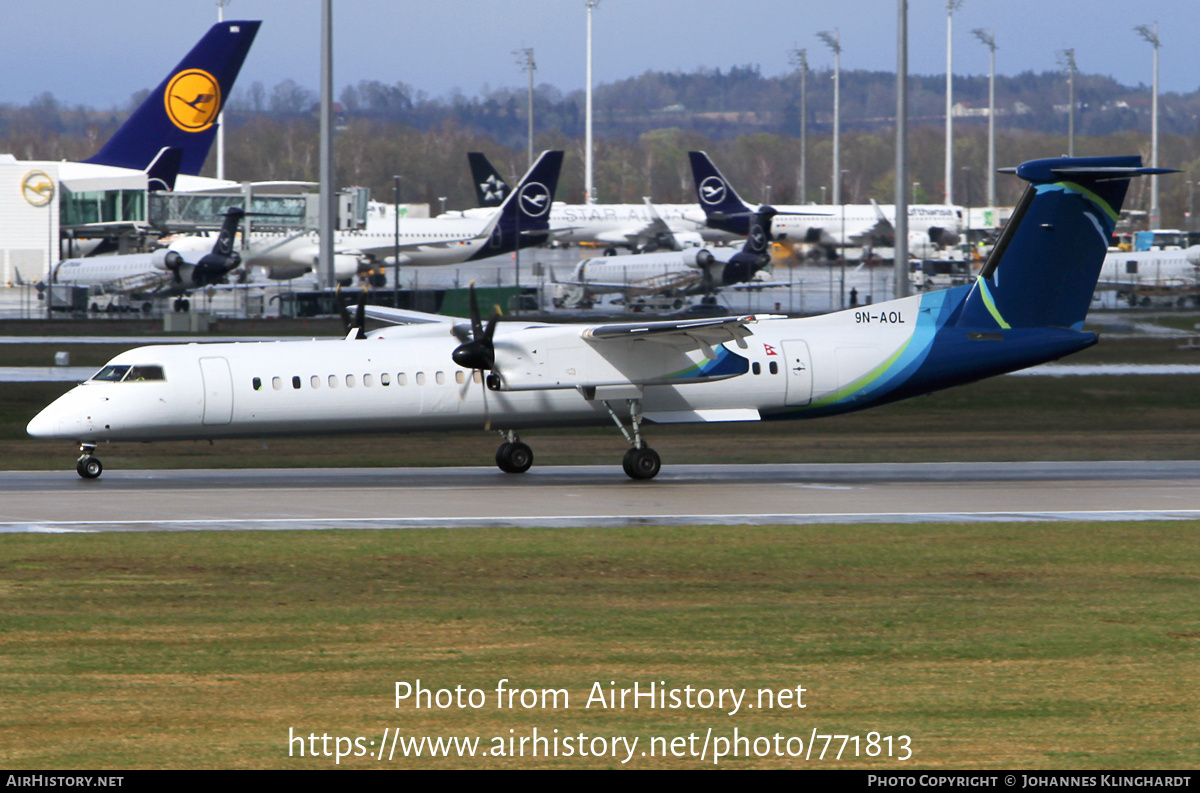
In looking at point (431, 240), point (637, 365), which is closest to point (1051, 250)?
point (637, 365)

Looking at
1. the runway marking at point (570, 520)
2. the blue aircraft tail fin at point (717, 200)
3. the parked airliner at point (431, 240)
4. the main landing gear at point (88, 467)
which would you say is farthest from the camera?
the blue aircraft tail fin at point (717, 200)

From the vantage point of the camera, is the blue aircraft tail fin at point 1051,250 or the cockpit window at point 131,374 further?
the blue aircraft tail fin at point 1051,250

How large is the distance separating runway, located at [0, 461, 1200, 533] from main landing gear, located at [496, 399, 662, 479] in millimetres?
288

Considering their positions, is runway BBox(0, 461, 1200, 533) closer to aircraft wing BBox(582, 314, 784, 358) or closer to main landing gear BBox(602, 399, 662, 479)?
main landing gear BBox(602, 399, 662, 479)

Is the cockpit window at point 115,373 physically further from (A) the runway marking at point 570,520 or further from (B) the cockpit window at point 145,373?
(A) the runway marking at point 570,520

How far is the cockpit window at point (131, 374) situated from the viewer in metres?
25.7

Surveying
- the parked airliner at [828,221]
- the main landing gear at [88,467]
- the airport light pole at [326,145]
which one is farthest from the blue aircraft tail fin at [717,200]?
the main landing gear at [88,467]

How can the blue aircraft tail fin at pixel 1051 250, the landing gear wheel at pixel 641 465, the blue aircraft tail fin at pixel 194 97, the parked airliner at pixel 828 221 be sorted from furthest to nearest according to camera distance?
the parked airliner at pixel 828 221, the blue aircraft tail fin at pixel 194 97, the blue aircraft tail fin at pixel 1051 250, the landing gear wheel at pixel 641 465

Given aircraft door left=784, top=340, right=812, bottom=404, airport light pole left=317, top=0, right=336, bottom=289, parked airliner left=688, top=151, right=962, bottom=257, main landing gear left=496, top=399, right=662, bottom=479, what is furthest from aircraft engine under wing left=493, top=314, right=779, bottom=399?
parked airliner left=688, top=151, right=962, bottom=257

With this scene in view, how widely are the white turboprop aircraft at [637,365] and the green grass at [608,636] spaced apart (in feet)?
21.4

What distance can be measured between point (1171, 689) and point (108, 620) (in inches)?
396

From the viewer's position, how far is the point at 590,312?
71.7m

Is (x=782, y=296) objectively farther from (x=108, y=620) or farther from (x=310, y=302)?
(x=108, y=620)

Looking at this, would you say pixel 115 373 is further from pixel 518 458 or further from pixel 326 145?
pixel 326 145
